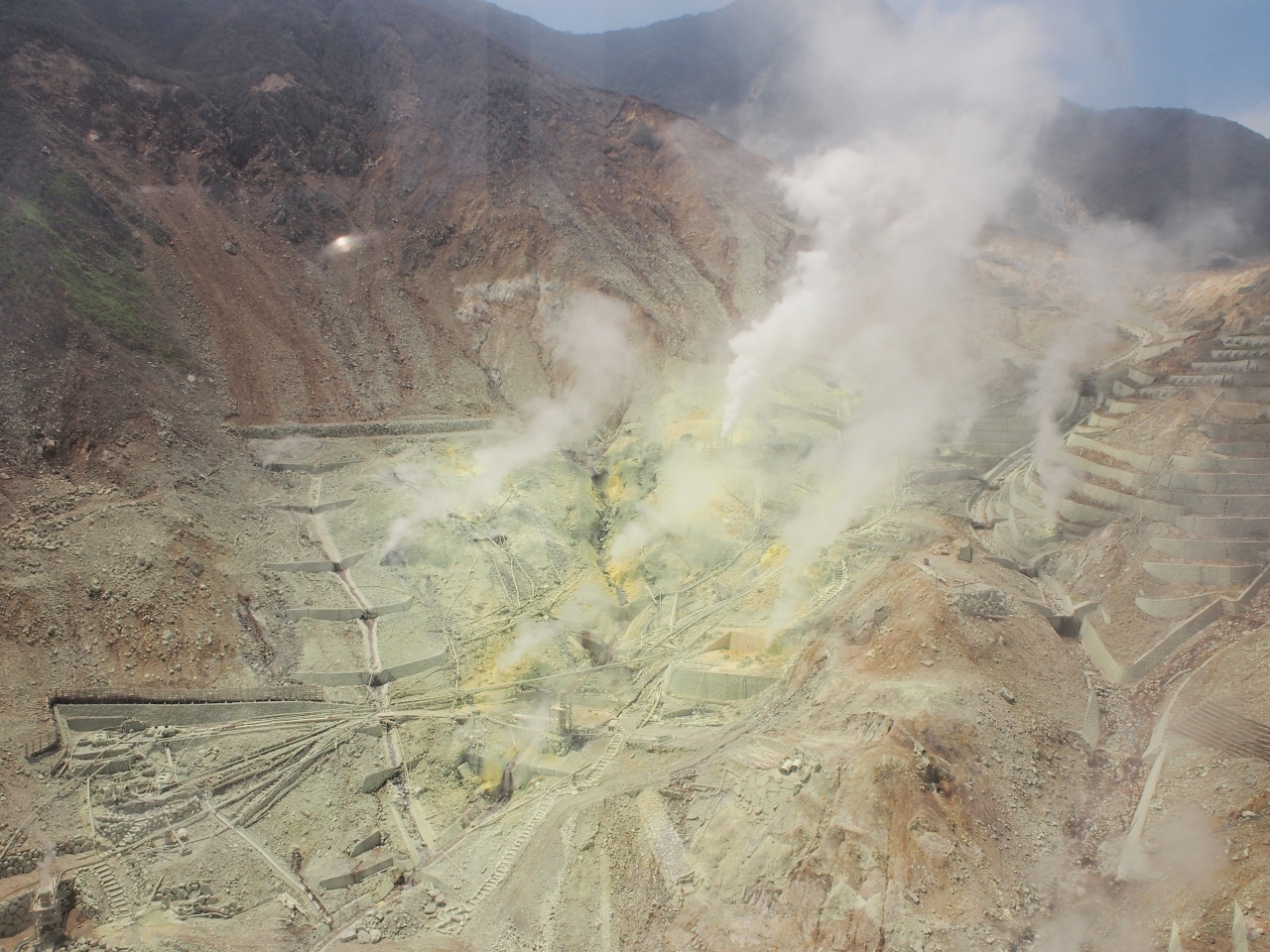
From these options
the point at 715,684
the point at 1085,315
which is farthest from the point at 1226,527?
the point at 1085,315

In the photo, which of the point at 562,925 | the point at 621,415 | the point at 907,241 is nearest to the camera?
the point at 562,925

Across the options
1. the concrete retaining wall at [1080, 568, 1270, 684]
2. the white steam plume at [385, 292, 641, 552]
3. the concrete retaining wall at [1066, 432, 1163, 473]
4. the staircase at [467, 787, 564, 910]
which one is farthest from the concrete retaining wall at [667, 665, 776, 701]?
the concrete retaining wall at [1066, 432, 1163, 473]

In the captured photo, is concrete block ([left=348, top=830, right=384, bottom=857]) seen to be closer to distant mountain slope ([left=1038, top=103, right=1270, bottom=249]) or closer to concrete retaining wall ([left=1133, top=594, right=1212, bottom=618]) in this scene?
concrete retaining wall ([left=1133, top=594, right=1212, bottom=618])

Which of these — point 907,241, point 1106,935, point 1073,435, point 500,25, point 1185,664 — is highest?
point 500,25

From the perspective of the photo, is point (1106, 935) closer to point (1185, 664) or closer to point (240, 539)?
point (1185, 664)

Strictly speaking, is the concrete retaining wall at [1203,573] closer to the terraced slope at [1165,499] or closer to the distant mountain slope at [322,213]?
the terraced slope at [1165,499]

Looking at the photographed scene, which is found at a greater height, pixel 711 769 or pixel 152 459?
pixel 152 459

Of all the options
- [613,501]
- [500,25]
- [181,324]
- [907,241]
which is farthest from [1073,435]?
[500,25]
